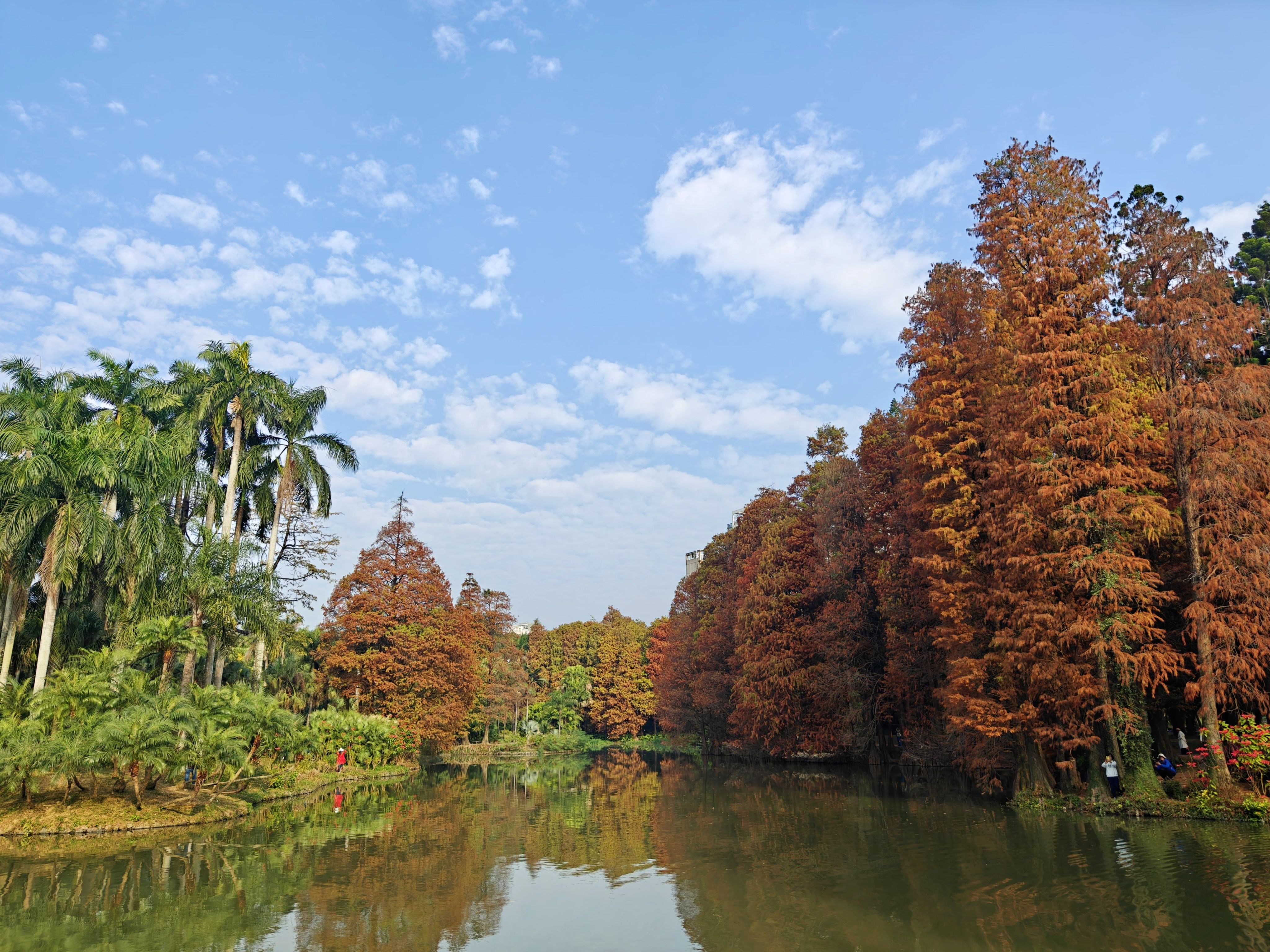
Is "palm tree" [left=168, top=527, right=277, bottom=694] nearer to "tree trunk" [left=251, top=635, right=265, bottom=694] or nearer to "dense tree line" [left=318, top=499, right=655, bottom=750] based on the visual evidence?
"tree trunk" [left=251, top=635, right=265, bottom=694]

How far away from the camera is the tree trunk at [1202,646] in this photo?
17.8 metres

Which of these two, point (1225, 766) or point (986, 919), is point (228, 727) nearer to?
point (986, 919)

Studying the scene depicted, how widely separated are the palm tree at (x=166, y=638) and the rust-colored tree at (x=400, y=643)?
652 inches

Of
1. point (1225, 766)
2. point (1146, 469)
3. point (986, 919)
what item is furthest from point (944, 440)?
point (986, 919)

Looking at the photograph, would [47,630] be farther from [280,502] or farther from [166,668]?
[280,502]

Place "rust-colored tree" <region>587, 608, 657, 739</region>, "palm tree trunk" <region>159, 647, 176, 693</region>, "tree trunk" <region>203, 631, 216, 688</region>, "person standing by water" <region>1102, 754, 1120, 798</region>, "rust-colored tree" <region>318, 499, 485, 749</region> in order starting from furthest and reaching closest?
"rust-colored tree" <region>587, 608, 657, 739</region> → "rust-colored tree" <region>318, 499, 485, 749</region> → "tree trunk" <region>203, 631, 216, 688</region> → "palm tree trunk" <region>159, 647, 176, 693</region> → "person standing by water" <region>1102, 754, 1120, 798</region>

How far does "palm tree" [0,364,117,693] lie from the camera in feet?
77.0

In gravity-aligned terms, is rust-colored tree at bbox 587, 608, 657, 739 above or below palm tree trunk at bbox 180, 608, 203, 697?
below

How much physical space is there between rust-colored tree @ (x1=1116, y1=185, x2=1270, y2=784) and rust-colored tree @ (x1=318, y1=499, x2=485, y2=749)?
33.9m

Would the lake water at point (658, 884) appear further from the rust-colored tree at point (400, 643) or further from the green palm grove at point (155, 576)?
the rust-colored tree at point (400, 643)

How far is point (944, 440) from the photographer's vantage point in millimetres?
23953

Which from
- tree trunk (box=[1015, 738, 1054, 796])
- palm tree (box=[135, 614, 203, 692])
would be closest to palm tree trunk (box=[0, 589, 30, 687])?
palm tree (box=[135, 614, 203, 692])

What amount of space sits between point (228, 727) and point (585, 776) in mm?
20523

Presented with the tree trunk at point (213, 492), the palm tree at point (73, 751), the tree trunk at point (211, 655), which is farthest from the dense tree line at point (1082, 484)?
the tree trunk at point (213, 492)
